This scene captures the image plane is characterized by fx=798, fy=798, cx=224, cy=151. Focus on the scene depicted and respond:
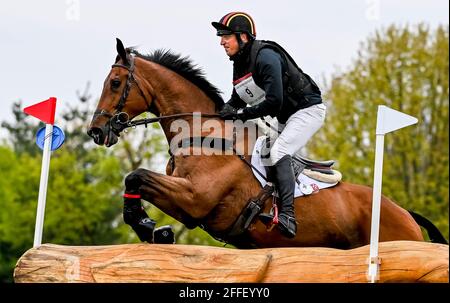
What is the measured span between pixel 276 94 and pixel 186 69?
1128mm

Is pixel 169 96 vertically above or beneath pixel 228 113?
above

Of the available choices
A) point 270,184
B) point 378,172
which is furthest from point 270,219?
point 378,172

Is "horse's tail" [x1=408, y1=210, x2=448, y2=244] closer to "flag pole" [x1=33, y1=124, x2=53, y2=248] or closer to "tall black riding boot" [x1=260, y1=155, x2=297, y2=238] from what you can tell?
"tall black riding boot" [x1=260, y1=155, x2=297, y2=238]

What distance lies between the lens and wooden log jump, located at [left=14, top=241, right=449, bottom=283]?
5.59 meters

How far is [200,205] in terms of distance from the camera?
671cm

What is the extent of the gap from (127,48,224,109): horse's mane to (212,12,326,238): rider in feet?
0.78

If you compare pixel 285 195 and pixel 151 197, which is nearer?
pixel 151 197

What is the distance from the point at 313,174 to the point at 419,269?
6.11 feet

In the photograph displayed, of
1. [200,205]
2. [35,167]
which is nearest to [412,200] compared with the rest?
[35,167]

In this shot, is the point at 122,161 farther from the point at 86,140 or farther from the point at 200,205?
the point at 200,205

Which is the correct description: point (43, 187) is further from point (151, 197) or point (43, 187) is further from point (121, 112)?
point (121, 112)

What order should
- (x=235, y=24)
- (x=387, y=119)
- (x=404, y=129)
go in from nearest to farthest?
(x=387, y=119), (x=235, y=24), (x=404, y=129)

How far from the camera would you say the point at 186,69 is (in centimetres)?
742
